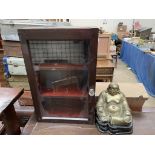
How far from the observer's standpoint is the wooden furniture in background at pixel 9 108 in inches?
36.7

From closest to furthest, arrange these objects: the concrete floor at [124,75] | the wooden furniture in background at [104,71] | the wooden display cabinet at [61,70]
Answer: the wooden display cabinet at [61,70], the wooden furniture in background at [104,71], the concrete floor at [124,75]

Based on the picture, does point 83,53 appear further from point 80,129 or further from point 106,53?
point 106,53

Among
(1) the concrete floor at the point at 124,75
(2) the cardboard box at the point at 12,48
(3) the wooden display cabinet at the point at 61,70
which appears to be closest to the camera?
(3) the wooden display cabinet at the point at 61,70

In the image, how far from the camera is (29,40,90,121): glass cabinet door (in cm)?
86

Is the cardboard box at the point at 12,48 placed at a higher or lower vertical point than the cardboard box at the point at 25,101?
higher

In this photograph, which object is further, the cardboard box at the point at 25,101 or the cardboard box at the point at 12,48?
the cardboard box at the point at 12,48

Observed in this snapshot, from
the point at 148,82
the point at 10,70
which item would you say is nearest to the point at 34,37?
the point at 10,70

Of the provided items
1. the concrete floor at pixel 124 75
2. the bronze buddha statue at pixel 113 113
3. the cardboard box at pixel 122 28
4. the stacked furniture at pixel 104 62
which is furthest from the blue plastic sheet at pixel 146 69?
the cardboard box at pixel 122 28

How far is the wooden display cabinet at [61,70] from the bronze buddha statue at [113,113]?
0.21 feet

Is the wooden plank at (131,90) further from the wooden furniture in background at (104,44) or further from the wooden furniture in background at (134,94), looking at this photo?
the wooden furniture in background at (104,44)

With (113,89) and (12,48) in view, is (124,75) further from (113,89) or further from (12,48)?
(113,89)

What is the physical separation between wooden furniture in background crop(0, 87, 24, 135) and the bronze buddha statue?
0.49 m

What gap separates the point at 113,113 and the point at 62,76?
1.15 ft

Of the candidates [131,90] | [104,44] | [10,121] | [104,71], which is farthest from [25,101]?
[104,44]
